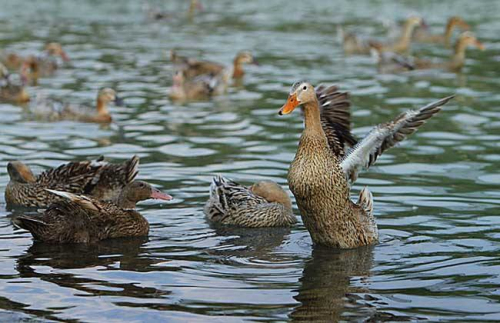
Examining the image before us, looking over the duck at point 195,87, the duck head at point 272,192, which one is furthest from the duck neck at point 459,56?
the duck head at point 272,192

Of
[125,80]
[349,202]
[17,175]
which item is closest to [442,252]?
[349,202]

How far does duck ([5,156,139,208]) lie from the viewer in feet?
35.9

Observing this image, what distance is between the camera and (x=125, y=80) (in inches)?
766

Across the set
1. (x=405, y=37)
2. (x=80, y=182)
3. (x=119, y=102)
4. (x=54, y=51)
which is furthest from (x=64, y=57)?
(x=80, y=182)

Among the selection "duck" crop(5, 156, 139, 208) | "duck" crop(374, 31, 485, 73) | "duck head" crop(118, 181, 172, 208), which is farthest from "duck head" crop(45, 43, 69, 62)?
"duck head" crop(118, 181, 172, 208)

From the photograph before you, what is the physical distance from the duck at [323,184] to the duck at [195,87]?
28.4 feet

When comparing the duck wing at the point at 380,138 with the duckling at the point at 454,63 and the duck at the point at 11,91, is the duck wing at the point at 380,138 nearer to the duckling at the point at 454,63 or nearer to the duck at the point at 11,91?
the duck at the point at 11,91

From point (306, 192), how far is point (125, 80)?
35.6ft

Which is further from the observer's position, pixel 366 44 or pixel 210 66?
pixel 366 44

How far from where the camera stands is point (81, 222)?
953 centimetres

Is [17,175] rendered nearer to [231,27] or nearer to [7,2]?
[231,27]

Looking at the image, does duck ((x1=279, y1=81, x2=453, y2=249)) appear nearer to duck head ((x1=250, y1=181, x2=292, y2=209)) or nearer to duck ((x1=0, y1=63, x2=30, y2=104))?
duck head ((x1=250, y1=181, x2=292, y2=209))

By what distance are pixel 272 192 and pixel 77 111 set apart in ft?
20.5

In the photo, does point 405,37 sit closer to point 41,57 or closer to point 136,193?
point 41,57
